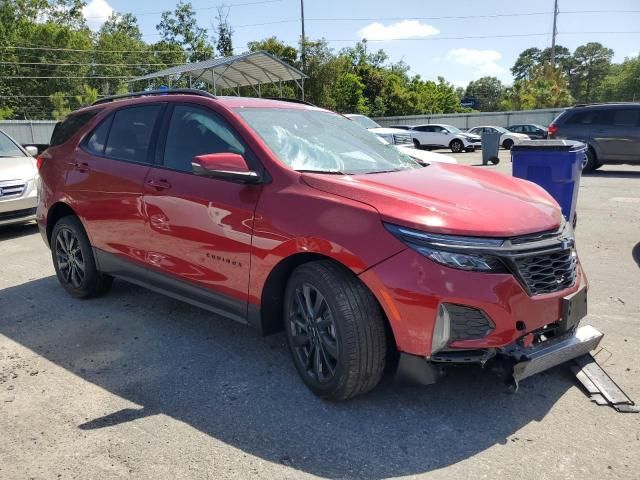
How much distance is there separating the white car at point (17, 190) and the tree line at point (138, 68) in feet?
94.5

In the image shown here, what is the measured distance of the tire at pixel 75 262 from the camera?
4.77 metres

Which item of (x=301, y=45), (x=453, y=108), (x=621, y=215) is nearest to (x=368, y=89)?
(x=301, y=45)

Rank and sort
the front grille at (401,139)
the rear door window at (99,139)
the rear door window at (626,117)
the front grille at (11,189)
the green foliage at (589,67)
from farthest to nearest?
the green foliage at (589,67)
the front grille at (401,139)
the rear door window at (626,117)
the front grille at (11,189)
the rear door window at (99,139)

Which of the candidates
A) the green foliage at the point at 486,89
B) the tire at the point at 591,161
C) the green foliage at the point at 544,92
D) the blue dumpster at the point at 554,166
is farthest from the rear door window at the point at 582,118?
the green foliage at the point at 486,89

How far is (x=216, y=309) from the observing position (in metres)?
3.59

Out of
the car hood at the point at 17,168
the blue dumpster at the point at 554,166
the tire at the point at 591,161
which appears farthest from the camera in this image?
the tire at the point at 591,161

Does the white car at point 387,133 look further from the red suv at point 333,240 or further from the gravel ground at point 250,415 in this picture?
the gravel ground at point 250,415

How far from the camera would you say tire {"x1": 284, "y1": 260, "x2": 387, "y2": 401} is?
2.79 m

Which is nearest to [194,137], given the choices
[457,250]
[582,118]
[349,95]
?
[457,250]

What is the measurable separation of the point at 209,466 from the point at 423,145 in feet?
91.5

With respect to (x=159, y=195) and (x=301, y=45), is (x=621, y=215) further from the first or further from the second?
(x=301, y=45)

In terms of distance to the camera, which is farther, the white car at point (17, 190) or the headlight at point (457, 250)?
the white car at point (17, 190)

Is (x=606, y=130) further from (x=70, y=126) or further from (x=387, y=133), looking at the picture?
(x=70, y=126)

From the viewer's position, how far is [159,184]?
388 cm
